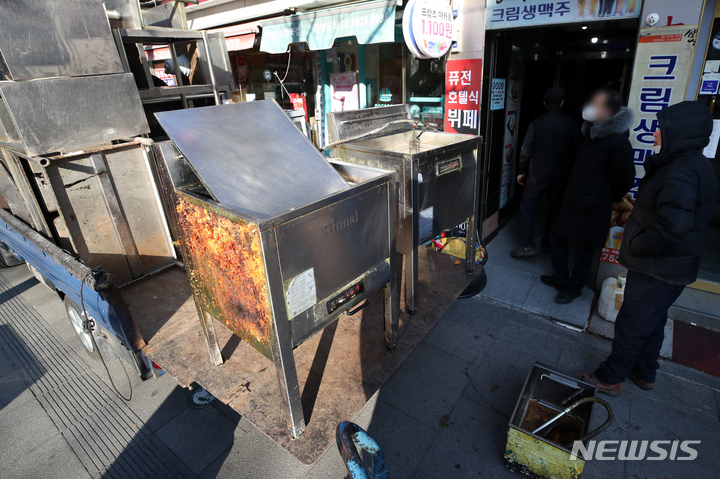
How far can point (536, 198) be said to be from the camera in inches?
210

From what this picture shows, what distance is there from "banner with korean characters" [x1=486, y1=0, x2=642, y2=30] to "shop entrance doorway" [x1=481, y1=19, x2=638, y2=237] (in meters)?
0.31

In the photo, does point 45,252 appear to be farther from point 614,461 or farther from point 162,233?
point 614,461

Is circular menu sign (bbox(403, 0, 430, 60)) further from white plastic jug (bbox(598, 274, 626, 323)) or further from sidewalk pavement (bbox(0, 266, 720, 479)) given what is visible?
white plastic jug (bbox(598, 274, 626, 323))

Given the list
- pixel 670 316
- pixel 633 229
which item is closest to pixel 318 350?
pixel 633 229

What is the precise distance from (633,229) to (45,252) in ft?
16.0

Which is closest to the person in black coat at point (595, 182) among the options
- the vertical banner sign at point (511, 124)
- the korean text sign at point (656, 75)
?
the korean text sign at point (656, 75)

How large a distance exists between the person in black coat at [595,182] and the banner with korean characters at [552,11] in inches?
27.7

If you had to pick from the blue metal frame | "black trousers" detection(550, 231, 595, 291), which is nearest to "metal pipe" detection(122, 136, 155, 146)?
the blue metal frame

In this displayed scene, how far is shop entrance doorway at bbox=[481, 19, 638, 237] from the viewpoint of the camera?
5004 mm

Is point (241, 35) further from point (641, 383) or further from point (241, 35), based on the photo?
point (641, 383)

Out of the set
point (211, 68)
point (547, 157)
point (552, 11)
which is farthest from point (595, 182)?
point (211, 68)

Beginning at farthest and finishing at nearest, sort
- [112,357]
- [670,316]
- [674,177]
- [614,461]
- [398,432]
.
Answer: [670,316] → [112,357] → [398,432] → [614,461] → [674,177]

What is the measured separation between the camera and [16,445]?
3.13m

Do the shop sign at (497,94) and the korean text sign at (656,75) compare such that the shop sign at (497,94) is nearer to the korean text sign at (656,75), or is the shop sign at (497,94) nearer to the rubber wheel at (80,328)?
the korean text sign at (656,75)
